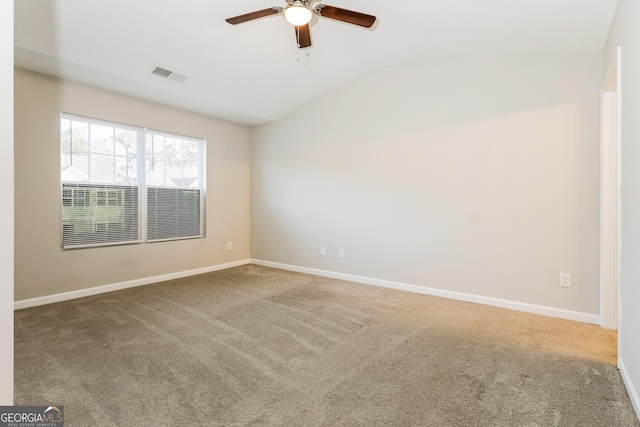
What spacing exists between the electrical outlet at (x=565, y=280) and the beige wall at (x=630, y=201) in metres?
1.01

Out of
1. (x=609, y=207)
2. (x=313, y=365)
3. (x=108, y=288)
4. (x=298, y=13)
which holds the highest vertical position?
(x=298, y=13)

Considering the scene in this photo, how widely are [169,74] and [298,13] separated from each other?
1985mm

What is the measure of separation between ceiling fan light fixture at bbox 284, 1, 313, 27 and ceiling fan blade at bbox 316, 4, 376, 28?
0.30 ft

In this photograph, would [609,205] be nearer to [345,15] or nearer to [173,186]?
[345,15]

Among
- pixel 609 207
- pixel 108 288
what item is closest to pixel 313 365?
pixel 609 207

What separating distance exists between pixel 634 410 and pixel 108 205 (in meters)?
5.02

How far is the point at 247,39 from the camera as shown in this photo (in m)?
3.26

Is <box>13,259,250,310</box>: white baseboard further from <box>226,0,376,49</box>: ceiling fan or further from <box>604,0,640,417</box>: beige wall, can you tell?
<box>604,0,640,417</box>: beige wall

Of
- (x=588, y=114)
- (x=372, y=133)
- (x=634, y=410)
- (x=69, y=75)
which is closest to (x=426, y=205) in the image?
(x=372, y=133)

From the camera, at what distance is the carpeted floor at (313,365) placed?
1.64 meters

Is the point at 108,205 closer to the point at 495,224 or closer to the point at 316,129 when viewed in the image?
the point at 316,129

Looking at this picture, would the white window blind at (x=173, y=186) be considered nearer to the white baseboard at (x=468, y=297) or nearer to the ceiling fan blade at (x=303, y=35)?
the white baseboard at (x=468, y=297)

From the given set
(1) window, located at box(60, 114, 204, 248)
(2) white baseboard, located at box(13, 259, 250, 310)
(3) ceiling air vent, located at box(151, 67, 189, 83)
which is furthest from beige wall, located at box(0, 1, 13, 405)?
(1) window, located at box(60, 114, 204, 248)

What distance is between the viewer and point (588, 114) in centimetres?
289
